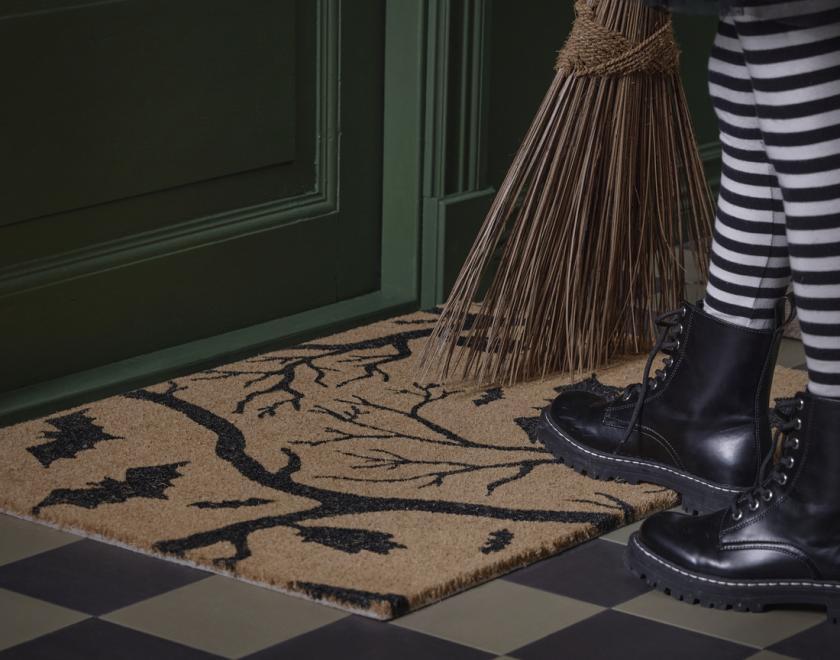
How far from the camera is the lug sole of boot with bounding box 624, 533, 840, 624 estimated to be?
1.51 metres

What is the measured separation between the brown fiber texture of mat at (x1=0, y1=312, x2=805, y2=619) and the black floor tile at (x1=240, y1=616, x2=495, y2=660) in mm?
34

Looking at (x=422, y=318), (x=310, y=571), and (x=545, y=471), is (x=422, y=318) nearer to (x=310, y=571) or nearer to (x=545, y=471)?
(x=545, y=471)

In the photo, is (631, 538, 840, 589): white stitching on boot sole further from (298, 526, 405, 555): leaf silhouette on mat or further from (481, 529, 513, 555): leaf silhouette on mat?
(298, 526, 405, 555): leaf silhouette on mat

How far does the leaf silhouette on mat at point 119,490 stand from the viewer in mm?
1745

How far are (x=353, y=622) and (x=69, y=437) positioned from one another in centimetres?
60

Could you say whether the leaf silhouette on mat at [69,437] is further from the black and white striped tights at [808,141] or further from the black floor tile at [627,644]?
the black and white striped tights at [808,141]

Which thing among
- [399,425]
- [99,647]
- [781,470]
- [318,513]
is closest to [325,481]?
[318,513]

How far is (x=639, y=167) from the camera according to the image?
7.23 ft

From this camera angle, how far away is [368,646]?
1.44 metres

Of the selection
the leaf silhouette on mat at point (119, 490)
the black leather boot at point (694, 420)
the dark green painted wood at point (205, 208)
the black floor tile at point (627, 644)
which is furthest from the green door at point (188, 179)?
the black floor tile at point (627, 644)

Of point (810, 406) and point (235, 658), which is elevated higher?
point (810, 406)

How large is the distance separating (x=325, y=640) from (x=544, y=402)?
0.74 m

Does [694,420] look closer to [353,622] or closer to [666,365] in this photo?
[666,365]

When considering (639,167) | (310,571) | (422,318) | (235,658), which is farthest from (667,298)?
(235,658)
